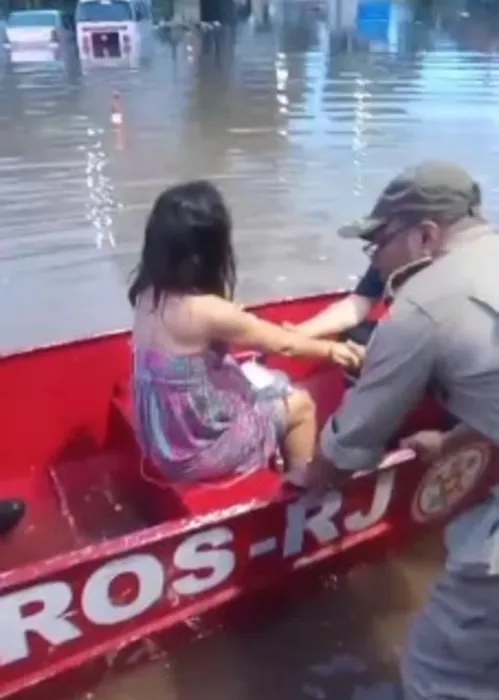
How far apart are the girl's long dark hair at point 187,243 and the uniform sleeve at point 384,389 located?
2.52ft

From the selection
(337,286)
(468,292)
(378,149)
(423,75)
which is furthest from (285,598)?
(423,75)

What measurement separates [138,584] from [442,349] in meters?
1.28

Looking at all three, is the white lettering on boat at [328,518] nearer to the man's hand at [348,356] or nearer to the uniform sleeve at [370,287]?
the man's hand at [348,356]

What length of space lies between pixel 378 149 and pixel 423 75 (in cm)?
674

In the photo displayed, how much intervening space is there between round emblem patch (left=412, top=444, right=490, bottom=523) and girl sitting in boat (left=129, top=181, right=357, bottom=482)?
17.5 inches

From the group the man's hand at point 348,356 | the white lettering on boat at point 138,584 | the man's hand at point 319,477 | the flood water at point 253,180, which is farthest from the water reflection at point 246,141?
Result: the man's hand at point 319,477

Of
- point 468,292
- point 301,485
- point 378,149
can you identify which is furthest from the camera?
point 378,149

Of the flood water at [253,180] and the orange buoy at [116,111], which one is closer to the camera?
the flood water at [253,180]

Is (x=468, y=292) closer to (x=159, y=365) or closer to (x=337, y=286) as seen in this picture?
(x=159, y=365)

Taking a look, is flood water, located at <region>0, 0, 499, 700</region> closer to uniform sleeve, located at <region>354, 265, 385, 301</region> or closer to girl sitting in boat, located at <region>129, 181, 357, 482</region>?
girl sitting in boat, located at <region>129, 181, 357, 482</region>

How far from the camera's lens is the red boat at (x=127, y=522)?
9.50ft

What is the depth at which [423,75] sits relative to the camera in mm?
16953

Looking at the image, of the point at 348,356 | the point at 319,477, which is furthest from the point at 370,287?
the point at 319,477

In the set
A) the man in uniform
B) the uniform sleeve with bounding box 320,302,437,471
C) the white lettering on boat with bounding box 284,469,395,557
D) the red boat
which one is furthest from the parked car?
the uniform sleeve with bounding box 320,302,437,471
